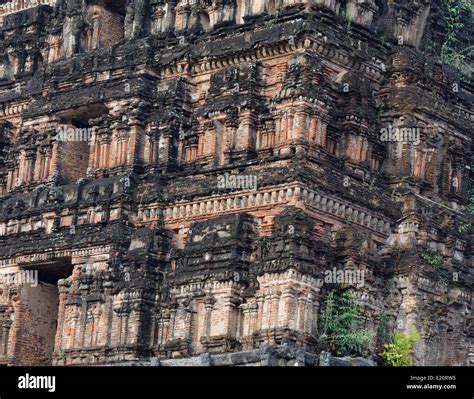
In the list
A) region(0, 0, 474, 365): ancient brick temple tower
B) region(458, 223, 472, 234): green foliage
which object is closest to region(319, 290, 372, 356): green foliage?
region(0, 0, 474, 365): ancient brick temple tower

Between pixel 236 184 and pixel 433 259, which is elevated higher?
pixel 236 184

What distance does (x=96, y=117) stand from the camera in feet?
159

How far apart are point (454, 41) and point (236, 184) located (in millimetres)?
9881

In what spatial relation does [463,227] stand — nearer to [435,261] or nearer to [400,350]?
[435,261]

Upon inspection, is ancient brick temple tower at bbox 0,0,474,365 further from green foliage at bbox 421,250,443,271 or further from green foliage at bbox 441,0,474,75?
green foliage at bbox 441,0,474,75

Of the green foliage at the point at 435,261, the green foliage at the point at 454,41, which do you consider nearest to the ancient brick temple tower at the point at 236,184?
the green foliage at the point at 435,261

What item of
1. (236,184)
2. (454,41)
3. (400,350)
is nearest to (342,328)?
(400,350)

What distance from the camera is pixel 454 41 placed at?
164 ft

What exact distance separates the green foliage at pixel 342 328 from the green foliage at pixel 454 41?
1023 cm

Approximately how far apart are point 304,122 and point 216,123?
279cm

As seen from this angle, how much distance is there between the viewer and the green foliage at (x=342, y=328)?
4162 cm

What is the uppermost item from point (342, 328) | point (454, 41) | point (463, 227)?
point (454, 41)
